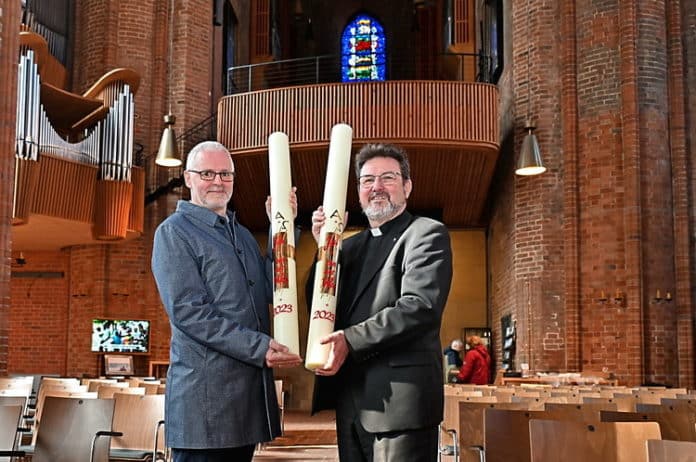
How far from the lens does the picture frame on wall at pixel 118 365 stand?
1684 centimetres

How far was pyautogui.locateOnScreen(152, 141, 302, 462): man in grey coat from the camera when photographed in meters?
3.05

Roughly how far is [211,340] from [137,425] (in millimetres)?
3605

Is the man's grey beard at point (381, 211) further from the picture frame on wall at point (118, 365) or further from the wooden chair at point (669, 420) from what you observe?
the picture frame on wall at point (118, 365)

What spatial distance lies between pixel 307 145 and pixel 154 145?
360cm

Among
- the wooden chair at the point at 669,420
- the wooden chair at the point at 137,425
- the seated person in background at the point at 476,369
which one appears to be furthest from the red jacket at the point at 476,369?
the wooden chair at the point at 669,420

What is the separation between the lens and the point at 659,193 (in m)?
14.9

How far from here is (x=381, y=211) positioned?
3238 mm

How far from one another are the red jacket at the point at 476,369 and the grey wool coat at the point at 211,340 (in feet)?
35.5

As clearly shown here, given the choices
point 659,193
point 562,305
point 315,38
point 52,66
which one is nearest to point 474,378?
point 562,305

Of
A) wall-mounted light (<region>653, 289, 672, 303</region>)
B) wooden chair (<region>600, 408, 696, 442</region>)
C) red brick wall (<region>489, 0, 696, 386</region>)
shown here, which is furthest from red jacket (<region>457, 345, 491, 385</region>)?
wooden chair (<region>600, 408, 696, 442</region>)

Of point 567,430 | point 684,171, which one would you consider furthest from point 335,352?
point 684,171

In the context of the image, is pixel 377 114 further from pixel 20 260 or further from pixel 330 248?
pixel 330 248

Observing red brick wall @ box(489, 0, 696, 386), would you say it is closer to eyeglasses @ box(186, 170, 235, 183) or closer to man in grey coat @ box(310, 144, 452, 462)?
man in grey coat @ box(310, 144, 452, 462)

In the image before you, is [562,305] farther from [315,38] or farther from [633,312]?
[315,38]
